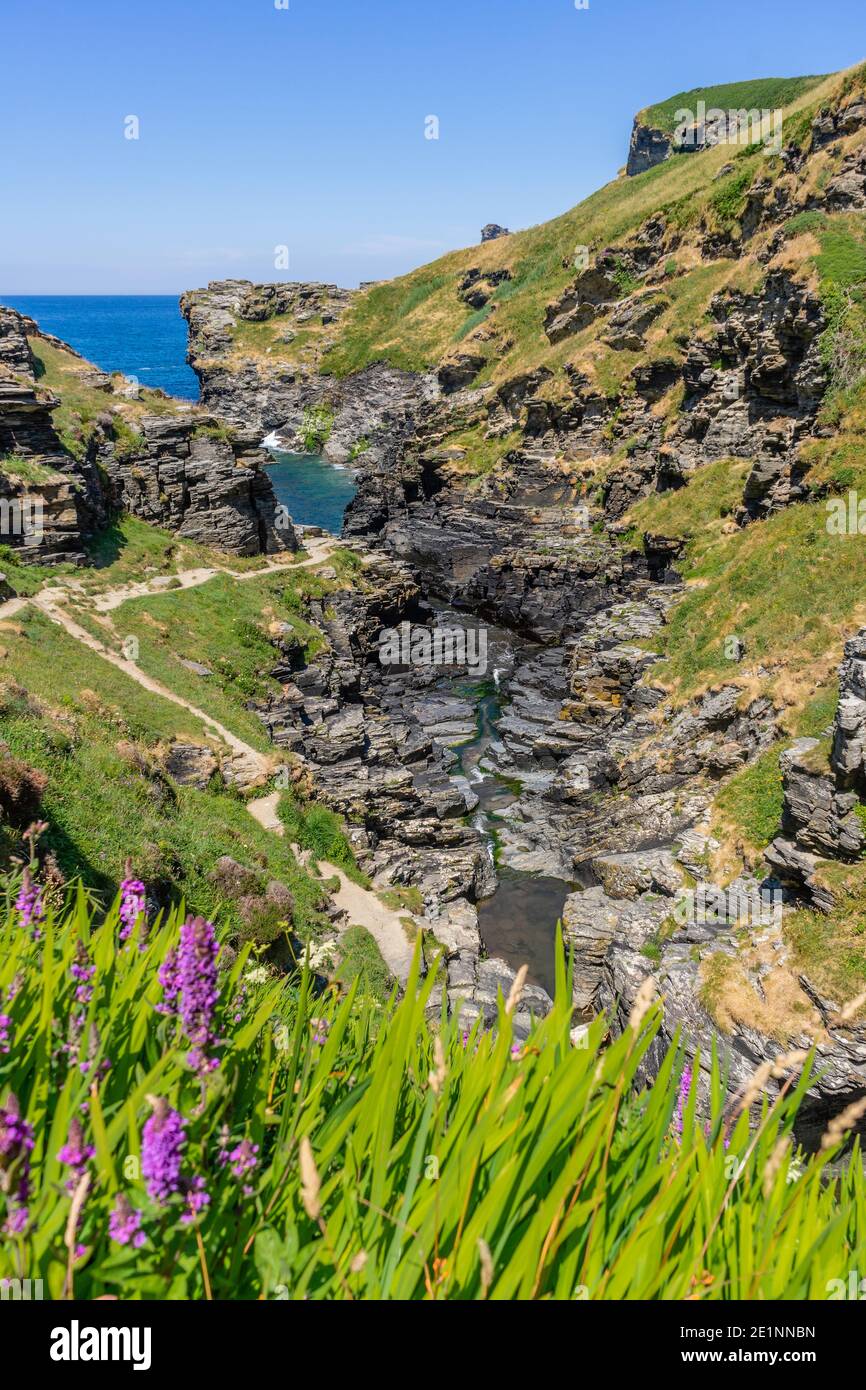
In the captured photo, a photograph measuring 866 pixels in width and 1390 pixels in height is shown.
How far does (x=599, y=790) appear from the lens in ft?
110

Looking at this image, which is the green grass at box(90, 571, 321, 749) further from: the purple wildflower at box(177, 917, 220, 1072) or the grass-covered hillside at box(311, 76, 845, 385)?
the grass-covered hillside at box(311, 76, 845, 385)

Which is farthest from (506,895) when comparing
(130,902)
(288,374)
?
(288,374)

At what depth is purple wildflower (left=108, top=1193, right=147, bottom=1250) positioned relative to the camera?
1955 mm

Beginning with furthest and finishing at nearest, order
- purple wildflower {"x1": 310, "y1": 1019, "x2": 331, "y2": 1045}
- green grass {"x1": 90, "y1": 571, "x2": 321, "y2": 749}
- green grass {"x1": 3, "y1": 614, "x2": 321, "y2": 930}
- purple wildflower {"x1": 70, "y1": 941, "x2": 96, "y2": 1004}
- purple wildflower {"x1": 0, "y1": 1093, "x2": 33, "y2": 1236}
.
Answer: green grass {"x1": 90, "y1": 571, "x2": 321, "y2": 749}, green grass {"x1": 3, "y1": 614, "x2": 321, "y2": 930}, purple wildflower {"x1": 310, "y1": 1019, "x2": 331, "y2": 1045}, purple wildflower {"x1": 70, "y1": 941, "x2": 96, "y2": 1004}, purple wildflower {"x1": 0, "y1": 1093, "x2": 33, "y2": 1236}

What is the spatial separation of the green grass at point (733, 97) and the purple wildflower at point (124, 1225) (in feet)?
519

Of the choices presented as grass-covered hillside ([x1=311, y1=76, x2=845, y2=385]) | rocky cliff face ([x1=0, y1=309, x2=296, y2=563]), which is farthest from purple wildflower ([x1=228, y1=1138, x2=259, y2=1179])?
grass-covered hillside ([x1=311, y1=76, x2=845, y2=385])

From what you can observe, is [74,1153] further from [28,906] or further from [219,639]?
[219,639]

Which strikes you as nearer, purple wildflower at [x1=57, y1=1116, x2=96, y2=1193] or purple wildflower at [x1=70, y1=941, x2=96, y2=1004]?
purple wildflower at [x1=57, y1=1116, x2=96, y2=1193]

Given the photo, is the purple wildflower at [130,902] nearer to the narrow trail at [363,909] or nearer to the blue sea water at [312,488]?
the narrow trail at [363,909]

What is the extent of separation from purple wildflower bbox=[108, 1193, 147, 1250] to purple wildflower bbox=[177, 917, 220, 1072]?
17.6 inches

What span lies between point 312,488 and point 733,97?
11298 cm

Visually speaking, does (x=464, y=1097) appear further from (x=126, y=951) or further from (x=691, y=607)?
(x=691, y=607)

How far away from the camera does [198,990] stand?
8.62ft
